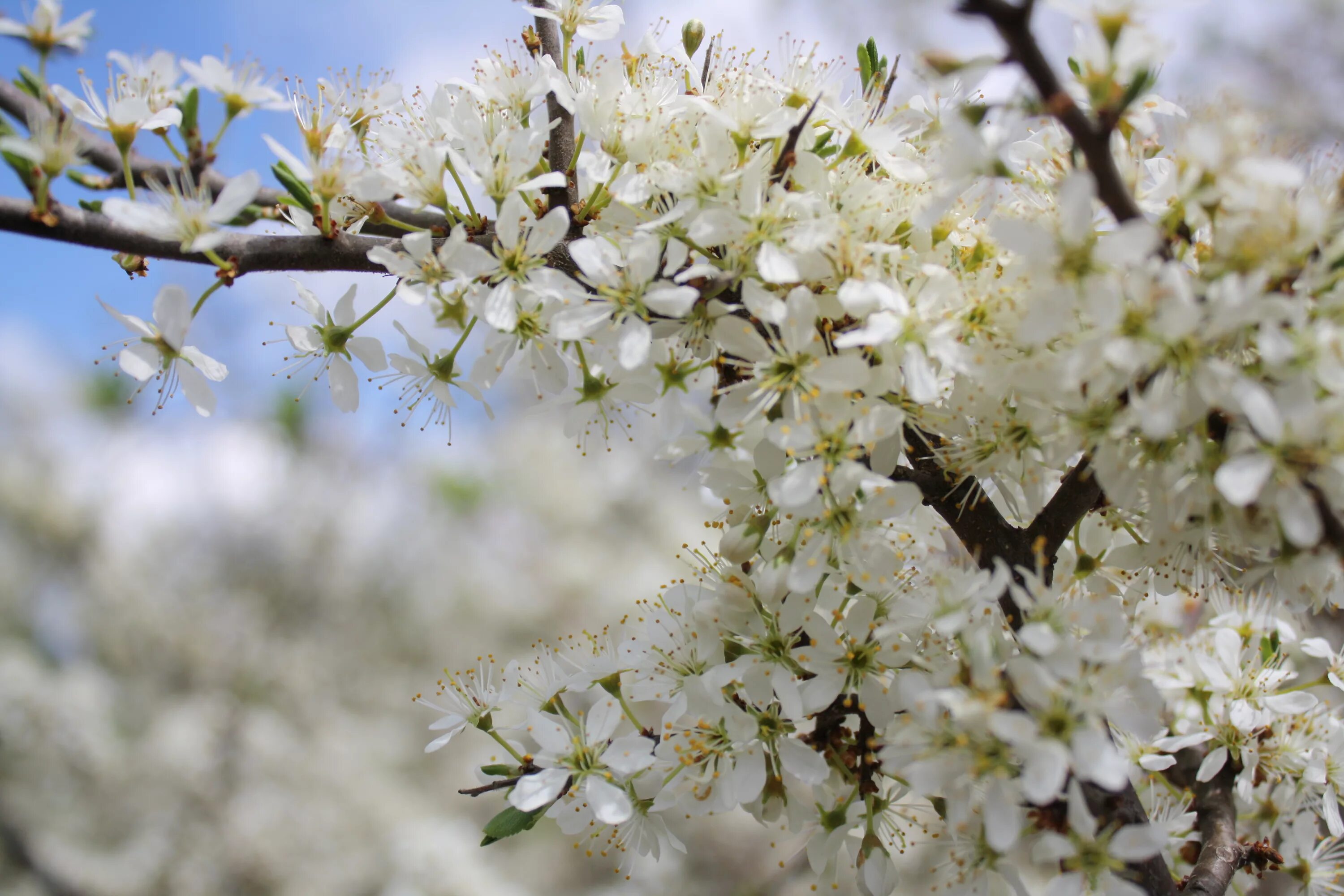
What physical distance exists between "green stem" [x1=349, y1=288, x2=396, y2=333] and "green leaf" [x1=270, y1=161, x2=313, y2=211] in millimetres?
120

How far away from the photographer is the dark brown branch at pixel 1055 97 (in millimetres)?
607

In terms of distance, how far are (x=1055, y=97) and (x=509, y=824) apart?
855 millimetres

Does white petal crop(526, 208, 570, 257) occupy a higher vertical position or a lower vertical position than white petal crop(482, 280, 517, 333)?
higher

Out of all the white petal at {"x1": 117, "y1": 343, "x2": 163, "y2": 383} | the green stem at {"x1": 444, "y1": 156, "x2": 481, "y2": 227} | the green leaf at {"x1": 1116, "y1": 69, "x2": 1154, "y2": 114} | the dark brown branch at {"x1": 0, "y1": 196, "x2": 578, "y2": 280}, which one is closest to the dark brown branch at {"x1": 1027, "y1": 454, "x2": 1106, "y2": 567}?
the green leaf at {"x1": 1116, "y1": 69, "x2": 1154, "y2": 114}

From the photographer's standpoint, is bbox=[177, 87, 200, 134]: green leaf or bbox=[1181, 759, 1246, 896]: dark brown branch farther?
bbox=[1181, 759, 1246, 896]: dark brown branch

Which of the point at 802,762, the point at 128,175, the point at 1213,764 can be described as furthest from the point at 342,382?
the point at 1213,764

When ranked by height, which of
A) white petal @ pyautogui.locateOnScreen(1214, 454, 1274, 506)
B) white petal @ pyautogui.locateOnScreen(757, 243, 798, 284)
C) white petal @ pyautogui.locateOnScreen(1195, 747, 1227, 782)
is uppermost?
white petal @ pyautogui.locateOnScreen(757, 243, 798, 284)

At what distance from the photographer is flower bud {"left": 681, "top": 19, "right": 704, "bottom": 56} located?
108 centimetres

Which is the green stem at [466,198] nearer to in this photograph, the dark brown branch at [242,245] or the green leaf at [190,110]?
the dark brown branch at [242,245]

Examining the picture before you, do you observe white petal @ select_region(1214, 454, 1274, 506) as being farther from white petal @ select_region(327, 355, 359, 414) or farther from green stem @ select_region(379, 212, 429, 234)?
white petal @ select_region(327, 355, 359, 414)

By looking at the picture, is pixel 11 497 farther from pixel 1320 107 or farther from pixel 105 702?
pixel 1320 107

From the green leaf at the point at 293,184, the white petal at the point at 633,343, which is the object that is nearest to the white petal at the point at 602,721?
the white petal at the point at 633,343

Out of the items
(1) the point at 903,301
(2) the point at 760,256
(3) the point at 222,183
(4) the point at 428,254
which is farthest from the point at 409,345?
(1) the point at 903,301

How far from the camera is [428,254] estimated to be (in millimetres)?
857
